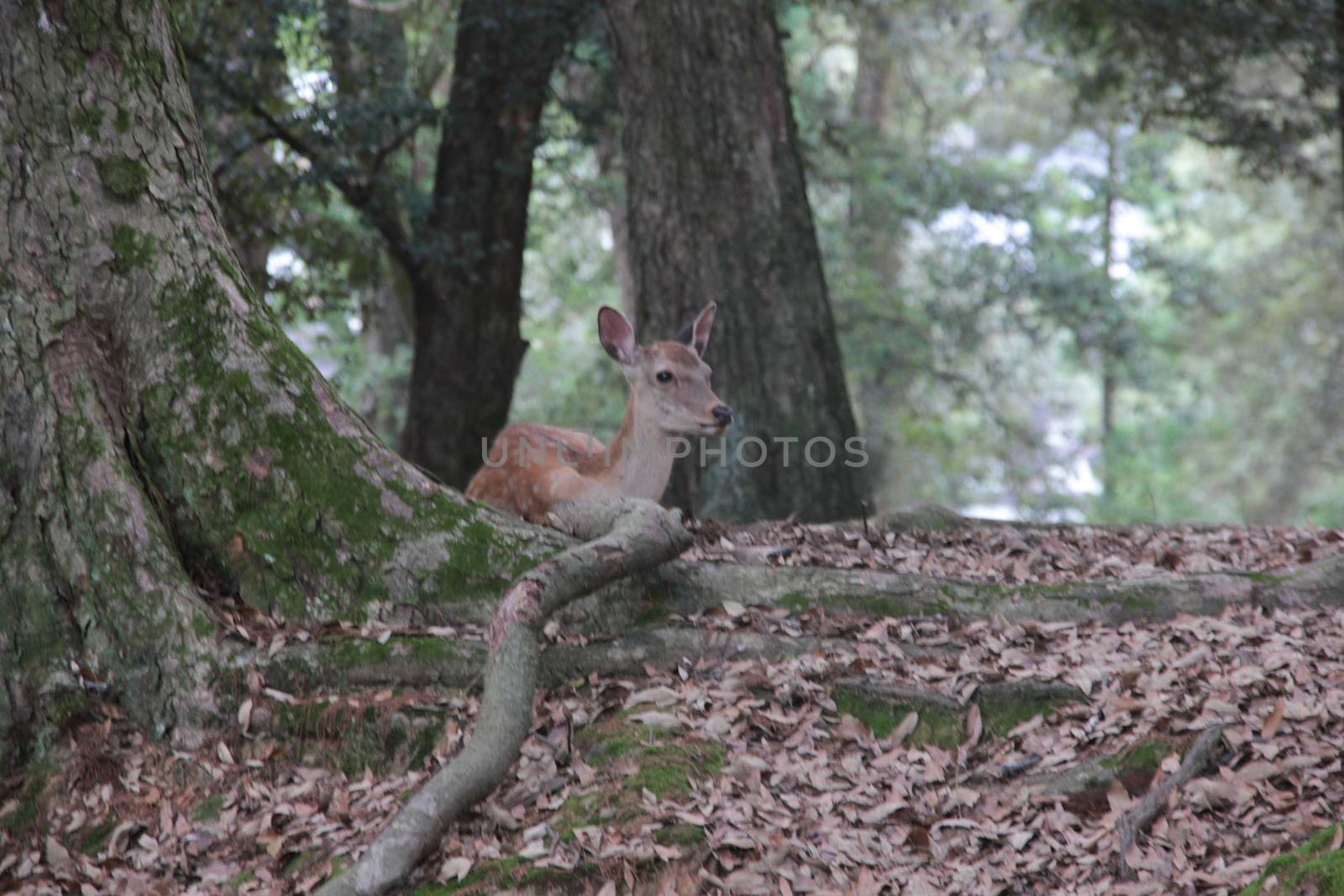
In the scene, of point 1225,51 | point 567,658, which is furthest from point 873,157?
point 567,658

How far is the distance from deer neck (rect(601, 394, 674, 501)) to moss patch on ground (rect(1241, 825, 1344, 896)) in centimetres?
431

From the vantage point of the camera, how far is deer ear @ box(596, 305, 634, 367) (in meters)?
7.64

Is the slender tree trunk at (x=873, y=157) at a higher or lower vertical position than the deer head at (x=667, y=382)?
higher

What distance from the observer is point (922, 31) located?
995 inches

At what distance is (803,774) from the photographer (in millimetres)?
4801

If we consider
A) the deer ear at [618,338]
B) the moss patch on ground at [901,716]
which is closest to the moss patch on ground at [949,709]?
the moss patch on ground at [901,716]

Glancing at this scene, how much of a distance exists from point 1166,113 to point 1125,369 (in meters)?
10.4

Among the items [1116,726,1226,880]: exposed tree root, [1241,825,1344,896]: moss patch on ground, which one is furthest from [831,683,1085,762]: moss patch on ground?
[1241,825,1344,896]: moss patch on ground

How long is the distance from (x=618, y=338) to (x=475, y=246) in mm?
5378

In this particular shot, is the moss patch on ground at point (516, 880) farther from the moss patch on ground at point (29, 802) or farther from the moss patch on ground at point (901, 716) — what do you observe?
the moss patch on ground at point (29, 802)

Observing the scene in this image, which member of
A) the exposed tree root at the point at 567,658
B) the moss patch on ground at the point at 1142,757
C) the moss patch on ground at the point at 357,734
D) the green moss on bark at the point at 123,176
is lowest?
the moss patch on ground at the point at 357,734

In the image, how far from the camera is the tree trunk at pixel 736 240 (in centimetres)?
940

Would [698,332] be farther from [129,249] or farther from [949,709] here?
[949,709]

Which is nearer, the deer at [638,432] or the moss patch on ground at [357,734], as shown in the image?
the moss patch on ground at [357,734]
